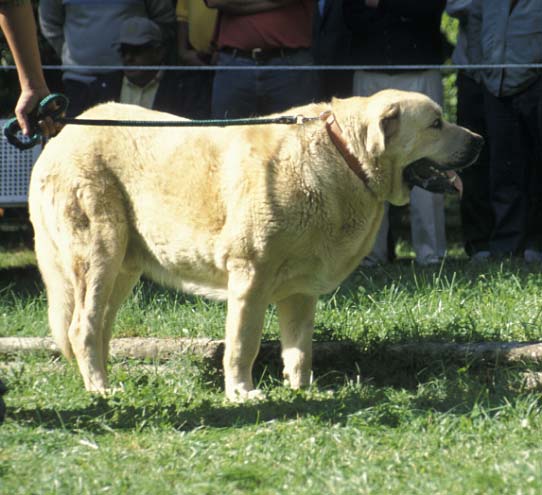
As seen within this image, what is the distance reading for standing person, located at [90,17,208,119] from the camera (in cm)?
826

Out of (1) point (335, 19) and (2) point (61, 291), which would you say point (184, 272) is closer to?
(2) point (61, 291)

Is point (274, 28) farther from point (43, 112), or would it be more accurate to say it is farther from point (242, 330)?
point (242, 330)

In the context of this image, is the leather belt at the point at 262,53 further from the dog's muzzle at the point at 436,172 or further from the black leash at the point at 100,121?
the dog's muzzle at the point at 436,172

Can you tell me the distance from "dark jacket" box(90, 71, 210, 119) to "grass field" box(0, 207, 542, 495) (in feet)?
6.41

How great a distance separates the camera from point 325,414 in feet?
15.7

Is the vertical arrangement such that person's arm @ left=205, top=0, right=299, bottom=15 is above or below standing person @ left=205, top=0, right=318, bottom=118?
above

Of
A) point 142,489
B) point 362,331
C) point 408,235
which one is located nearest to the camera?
point 142,489

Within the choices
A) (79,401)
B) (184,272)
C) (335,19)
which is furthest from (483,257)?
(79,401)

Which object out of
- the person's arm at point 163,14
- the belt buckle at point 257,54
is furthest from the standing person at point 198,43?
the belt buckle at point 257,54

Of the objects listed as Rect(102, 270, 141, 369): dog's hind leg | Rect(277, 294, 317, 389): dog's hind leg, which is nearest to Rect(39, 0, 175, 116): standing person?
Rect(102, 270, 141, 369): dog's hind leg

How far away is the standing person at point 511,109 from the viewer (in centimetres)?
794

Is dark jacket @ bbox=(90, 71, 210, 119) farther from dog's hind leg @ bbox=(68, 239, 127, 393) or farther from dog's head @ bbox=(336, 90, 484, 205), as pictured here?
dog's head @ bbox=(336, 90, 484, 205)

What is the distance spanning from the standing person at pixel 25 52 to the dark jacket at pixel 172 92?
329 centimetres

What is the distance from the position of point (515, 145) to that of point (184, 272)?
366 centimetres
